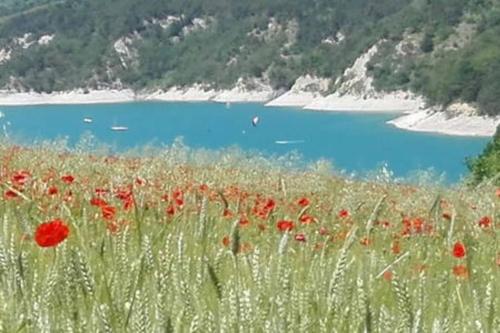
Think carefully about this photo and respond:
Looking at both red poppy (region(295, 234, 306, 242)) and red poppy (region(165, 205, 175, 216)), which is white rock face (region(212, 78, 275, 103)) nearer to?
red poppy (region(165, 205, 175, 216))

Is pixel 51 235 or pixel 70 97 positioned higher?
pixel 51 235

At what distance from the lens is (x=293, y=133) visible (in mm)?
94188

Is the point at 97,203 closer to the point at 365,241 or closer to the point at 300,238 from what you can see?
the point at 300,238

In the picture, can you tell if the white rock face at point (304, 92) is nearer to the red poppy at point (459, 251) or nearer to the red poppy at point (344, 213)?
the red poppy at point (344, 213)

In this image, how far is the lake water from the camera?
67.9m

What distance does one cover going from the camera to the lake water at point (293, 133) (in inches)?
2672

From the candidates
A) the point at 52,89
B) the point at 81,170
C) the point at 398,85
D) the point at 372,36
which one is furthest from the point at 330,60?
the point at 81,170

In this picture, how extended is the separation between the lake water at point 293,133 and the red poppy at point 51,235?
49.5 metres

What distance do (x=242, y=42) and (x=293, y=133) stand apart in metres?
71.4

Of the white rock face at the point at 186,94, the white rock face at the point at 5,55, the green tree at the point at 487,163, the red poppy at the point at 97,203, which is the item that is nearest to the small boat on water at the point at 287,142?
the green tree at the point at 487,163

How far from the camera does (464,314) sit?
5.55 feet

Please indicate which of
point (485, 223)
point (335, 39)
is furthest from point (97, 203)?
point (335, 39)

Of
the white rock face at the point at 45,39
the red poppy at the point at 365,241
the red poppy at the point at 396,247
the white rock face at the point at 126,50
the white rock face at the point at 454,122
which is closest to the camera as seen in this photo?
the red poppy at the point at 365,241

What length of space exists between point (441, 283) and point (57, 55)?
173m
